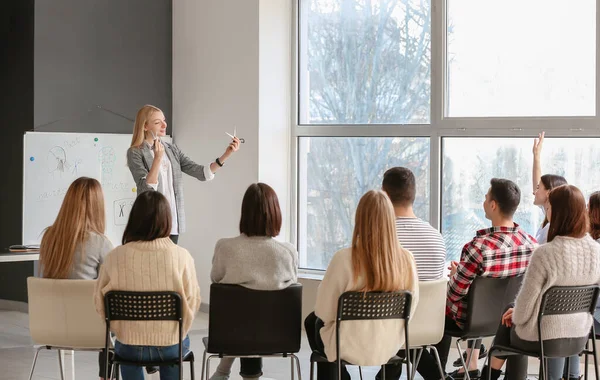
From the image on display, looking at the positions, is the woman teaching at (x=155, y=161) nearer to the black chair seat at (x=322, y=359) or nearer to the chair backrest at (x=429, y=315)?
the black chair seat at (x=322, y=359)

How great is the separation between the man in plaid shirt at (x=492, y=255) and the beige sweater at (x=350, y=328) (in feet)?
1.87

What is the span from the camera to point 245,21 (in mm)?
6746

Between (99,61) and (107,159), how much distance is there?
0.84m

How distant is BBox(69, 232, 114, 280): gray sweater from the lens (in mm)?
3869

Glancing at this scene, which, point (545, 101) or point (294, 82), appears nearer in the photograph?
point (545, 101)

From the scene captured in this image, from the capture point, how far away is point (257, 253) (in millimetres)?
3764

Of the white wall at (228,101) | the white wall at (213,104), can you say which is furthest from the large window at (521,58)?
the white wall at (213,104)

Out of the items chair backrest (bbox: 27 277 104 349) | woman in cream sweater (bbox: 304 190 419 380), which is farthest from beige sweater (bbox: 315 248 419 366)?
chair backrest (bbox: 27 277 104 349)

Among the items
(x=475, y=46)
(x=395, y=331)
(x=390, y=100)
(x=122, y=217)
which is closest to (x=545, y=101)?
(x=475, y=46)

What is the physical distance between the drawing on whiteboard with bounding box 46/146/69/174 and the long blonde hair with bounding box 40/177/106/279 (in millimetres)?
2523

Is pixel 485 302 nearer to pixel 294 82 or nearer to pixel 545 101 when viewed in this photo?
pixel 545 101

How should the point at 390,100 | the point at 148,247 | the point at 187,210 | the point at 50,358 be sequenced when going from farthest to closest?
1. the point at 187,210
2. the point at 390,100
3. the point at 50,358
4. the point at 148,247

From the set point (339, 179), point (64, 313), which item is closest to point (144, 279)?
point (64, 313)

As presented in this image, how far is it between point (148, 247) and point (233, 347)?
59cm
